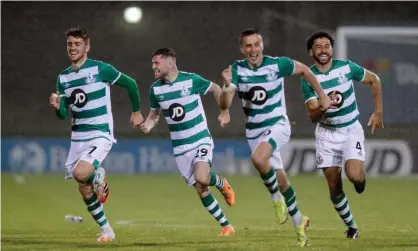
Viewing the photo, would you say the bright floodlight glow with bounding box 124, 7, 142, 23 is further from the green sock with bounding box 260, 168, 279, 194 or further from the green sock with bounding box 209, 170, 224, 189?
the green sock with bounding box 260, 168, 279, 194

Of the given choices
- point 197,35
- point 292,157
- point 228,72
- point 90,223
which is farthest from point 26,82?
point 228,72

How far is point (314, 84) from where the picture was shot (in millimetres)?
9656

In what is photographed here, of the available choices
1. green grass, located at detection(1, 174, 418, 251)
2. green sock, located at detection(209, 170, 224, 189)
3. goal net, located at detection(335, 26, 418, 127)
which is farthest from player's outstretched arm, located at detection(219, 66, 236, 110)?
goal net, located at detection(335, 26, 418, 127)

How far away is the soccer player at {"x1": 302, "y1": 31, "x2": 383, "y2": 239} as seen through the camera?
10.4 metres

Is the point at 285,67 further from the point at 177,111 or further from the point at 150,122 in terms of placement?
the point at 150,122

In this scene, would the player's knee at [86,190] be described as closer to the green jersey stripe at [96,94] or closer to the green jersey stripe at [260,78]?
the green jersey stripe at [96,94]

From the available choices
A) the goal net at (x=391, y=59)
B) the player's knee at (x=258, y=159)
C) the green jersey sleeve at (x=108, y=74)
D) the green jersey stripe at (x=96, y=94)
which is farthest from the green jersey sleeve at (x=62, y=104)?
the goal net at (x=391, y=59)

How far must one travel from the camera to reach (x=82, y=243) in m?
10.3

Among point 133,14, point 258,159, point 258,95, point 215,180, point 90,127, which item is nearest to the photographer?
point 258,159

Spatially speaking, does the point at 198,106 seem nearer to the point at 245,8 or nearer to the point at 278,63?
the point at 278,63

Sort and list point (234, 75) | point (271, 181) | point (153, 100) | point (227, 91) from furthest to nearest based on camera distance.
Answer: point (153, 100) → point (271, 181) → point (234, 75) → point (227, 91)

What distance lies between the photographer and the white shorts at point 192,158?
1055 centimetres

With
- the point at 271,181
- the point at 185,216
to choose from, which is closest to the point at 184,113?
the point at 271,181

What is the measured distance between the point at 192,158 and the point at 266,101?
1232mm
